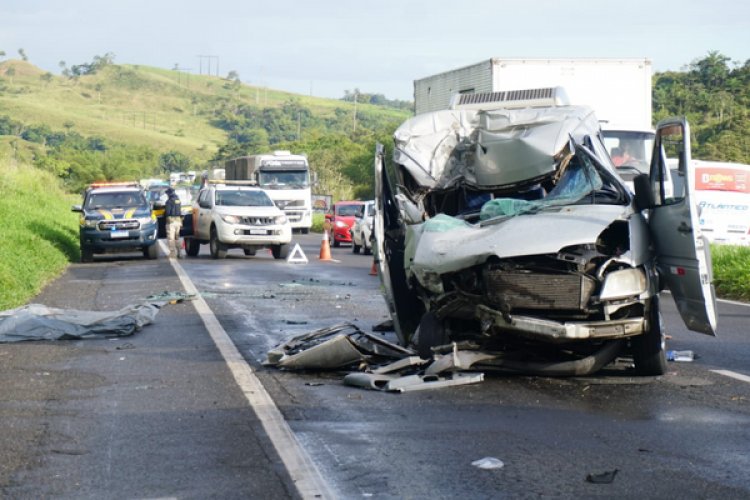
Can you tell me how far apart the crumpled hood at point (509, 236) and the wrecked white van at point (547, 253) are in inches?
0.4

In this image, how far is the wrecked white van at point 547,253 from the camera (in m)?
9.02

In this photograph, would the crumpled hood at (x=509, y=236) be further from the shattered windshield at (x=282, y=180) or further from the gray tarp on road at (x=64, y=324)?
the shattered windshield at (x=282, y=180)

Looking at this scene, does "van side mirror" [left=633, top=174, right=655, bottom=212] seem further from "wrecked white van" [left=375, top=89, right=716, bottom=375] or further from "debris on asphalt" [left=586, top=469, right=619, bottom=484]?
"debris on asphalt" [left=586, top=469, right=619, bottom=484]

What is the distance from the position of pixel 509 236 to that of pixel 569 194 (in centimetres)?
118

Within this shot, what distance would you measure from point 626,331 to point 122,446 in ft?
13.5

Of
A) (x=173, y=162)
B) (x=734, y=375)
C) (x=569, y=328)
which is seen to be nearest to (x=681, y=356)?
(x=734, y=375)

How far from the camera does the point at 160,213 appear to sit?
32.5 metres

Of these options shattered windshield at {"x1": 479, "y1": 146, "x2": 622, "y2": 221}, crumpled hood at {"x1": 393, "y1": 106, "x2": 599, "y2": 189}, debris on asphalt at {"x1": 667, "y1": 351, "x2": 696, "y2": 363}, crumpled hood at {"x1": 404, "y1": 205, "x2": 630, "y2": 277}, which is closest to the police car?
crumpled hood at {"x1": 393, "y1": 106, "x2": 599, "y2": 189}

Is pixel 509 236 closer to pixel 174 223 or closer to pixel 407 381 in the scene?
pixel 407 381

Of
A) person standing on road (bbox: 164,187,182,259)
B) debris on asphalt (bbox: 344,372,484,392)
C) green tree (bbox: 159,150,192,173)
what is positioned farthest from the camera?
green tree (bbox: 159,150,192,173)

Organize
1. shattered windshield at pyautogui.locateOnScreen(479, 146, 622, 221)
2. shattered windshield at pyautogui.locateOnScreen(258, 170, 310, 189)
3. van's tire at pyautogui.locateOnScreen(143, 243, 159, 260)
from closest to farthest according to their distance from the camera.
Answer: shattered windshield at pyautogui.locateOnScreen(479, 146, 622, 221) < van's tire at pyautogui.locateOnScreen(143, 243, 159, 260) < shattered windshield at pyautogui.locateOnScreen(258, 170, 310, 189)

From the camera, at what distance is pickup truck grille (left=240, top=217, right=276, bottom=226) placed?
28375 millimetres

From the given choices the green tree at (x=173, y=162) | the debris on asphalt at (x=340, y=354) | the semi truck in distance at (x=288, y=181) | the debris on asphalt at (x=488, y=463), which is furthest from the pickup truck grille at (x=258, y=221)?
the green tree at (x=173, y=162)

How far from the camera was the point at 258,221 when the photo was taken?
28.5m
